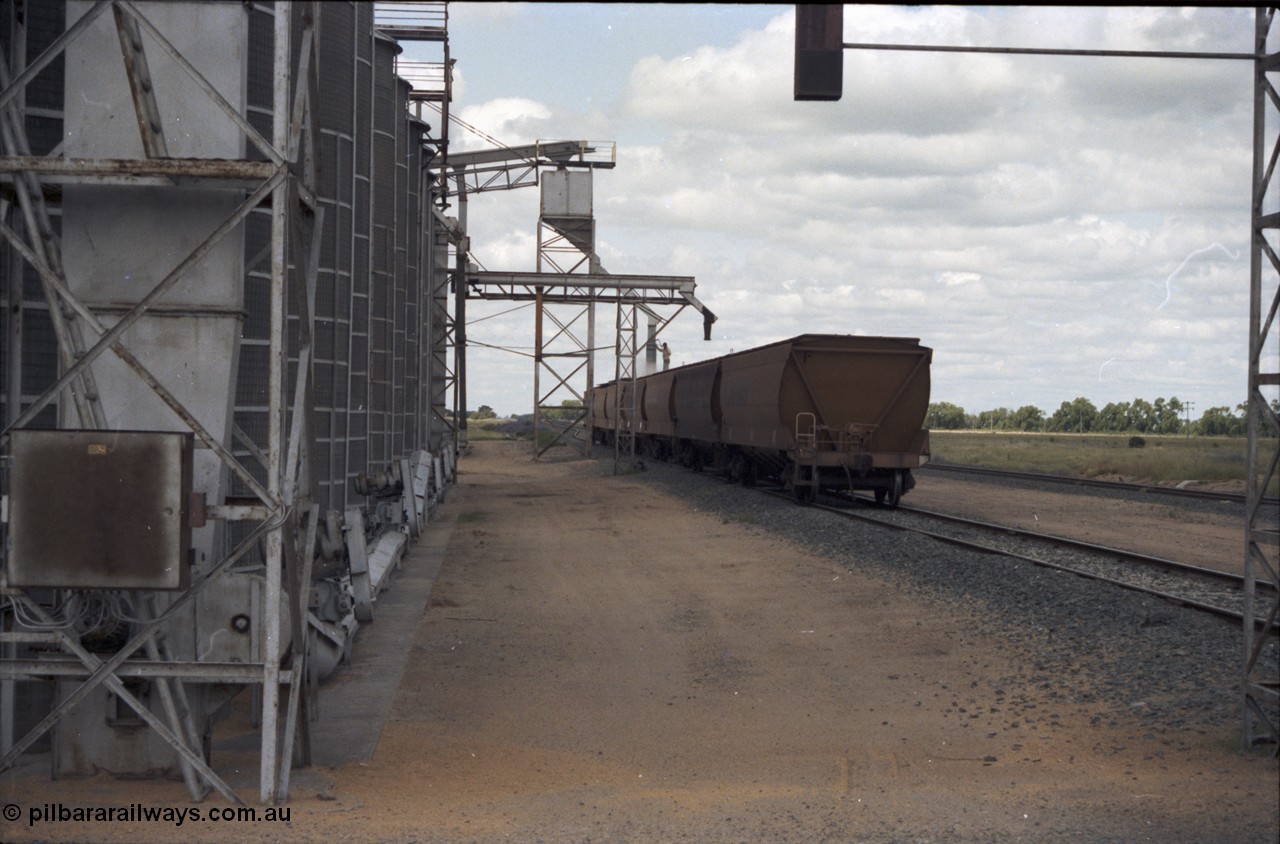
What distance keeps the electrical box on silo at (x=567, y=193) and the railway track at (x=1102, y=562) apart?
70.3ft

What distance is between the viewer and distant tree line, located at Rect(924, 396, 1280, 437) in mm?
81875

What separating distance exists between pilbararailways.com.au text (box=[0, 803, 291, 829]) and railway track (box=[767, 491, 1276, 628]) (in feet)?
29.8

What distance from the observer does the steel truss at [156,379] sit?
6555mm

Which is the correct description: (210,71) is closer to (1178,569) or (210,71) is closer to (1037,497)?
(1178,569)

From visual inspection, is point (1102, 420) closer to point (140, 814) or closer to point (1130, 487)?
point (1130, 487)

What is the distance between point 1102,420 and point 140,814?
11362 centimetres

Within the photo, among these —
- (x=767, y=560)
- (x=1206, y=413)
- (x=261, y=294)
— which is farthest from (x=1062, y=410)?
(x=261, y=294)

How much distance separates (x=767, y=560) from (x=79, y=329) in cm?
1189

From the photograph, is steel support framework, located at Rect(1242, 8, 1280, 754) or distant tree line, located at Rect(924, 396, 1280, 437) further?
distant tree line, located at Rect(924, 396, 1280, 437)

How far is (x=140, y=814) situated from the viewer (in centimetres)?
648

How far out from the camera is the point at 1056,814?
22.7 feet

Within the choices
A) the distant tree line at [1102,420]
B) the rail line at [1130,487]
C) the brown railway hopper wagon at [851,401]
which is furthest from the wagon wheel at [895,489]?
the distant tree line at [1102,420]

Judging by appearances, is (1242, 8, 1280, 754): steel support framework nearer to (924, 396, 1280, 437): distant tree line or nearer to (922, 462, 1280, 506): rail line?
(922, 462, 1280, 506): rail line

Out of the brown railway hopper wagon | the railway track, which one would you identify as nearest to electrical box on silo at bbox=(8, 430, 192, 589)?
the railway track
